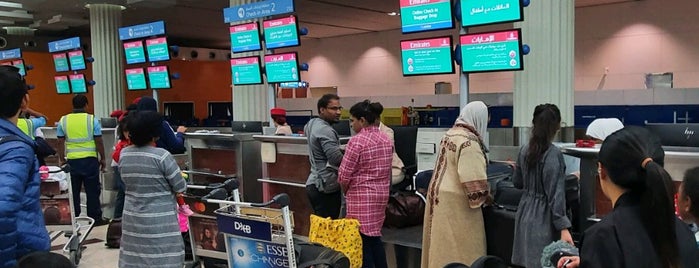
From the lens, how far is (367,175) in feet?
12.3

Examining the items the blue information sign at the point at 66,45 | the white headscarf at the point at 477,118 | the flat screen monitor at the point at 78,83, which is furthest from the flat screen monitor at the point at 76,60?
the white headscarf at the point at 477,118

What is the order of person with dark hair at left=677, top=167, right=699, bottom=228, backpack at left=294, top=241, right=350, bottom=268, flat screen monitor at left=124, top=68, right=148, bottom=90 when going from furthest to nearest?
flat screen monitor at left=124, top=68, right=148, bottom=90 → backpack at left=294, top=241, right=350, bottom=268 → person with dark hair at left=677, top=167, right=699, bottom=228

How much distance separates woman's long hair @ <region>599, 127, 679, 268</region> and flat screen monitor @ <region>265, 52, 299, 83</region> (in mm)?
5716

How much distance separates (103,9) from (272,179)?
26.9 feet

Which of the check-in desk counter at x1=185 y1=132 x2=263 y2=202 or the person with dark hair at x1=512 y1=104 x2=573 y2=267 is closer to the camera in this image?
the person with dark hair at x1=512 y1=104 x2=573 y2=267

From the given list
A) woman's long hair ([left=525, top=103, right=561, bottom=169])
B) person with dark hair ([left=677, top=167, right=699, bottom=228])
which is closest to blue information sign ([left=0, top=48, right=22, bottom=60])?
woman's long hair ([left=525, top=103, right=561, bottom=169])

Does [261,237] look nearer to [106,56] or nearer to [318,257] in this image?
[318,257]

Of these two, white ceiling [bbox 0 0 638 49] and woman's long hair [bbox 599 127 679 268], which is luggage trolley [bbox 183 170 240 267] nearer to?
woman's long hair [bbox 599 127 679 268]

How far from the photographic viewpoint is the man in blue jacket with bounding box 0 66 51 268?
5.85ft

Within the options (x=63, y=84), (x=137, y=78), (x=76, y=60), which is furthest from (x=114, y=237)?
(x=63, y=84)

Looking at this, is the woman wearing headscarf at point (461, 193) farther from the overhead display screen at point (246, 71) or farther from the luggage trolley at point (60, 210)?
the overhead display screen at point (246, 71)

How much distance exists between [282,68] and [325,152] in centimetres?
318

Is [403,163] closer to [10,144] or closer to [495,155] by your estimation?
[495,155]

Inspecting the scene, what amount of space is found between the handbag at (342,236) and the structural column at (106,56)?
9723 millimetres
